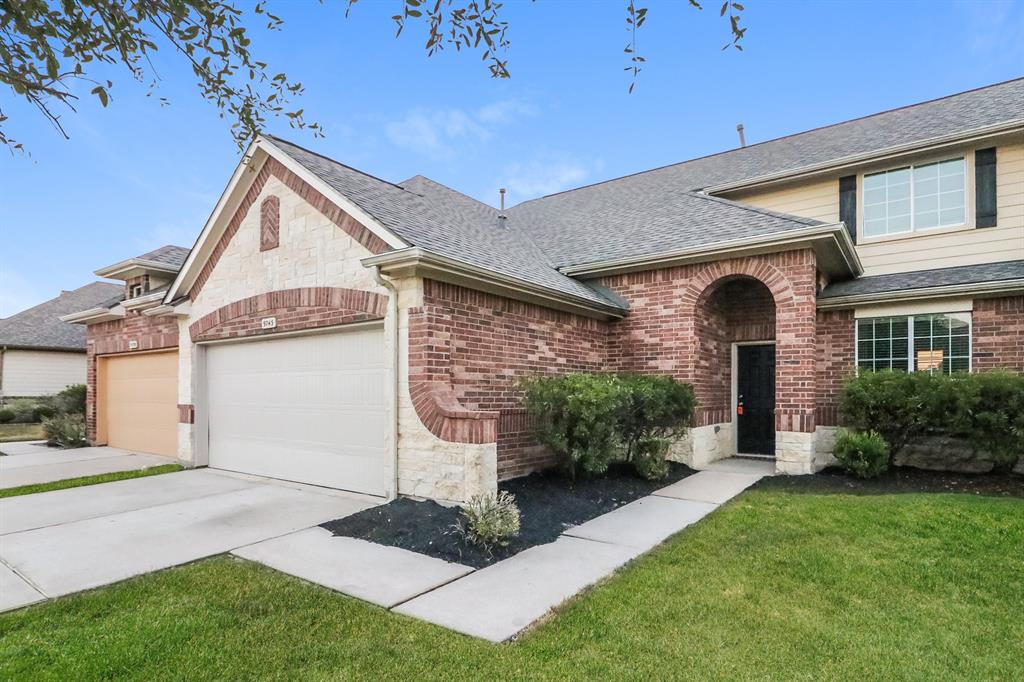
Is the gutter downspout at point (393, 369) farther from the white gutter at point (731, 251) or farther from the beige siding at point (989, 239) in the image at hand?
the beige siding at point (989, 239)

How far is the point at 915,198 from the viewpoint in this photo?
1071 cm

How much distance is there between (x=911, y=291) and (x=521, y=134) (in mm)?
8342

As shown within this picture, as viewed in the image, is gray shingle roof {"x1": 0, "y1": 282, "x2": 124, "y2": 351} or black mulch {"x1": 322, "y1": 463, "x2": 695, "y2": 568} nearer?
black mulch {"x1": 322, "y1": 463, "x2": 695, "y2": 568}

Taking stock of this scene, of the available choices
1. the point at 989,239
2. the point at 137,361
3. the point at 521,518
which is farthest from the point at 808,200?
the point at 137,361

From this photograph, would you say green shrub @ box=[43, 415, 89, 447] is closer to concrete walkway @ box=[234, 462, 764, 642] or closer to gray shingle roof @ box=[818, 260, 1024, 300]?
concrete walkway @ box=[234, 462, 764, 642]

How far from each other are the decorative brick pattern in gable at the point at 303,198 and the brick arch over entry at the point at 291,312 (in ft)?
2.42

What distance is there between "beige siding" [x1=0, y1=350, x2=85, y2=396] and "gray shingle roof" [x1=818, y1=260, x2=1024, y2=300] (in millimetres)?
29654

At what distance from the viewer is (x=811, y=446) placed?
9086mm

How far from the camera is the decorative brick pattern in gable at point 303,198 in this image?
7960mm

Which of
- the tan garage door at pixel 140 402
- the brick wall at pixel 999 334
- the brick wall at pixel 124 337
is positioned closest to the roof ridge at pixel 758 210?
the brick wall at pixel 999 334

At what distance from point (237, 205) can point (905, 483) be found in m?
12.0

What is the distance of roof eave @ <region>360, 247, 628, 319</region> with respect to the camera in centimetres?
689

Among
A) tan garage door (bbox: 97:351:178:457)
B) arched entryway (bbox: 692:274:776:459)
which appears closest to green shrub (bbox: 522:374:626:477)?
arched entryway (bbox: 692:274:776:459)

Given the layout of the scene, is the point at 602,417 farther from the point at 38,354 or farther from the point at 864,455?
the point at 38,354
